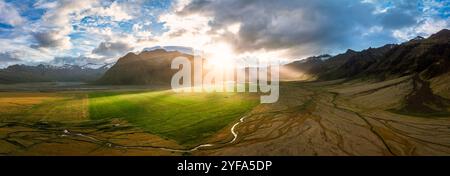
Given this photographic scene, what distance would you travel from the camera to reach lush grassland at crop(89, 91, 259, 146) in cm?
3903

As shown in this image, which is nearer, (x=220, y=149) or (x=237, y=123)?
(x=220, y=149)

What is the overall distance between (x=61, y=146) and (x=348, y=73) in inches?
6396

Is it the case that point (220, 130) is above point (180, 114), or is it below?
below

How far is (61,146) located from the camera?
1291 inches

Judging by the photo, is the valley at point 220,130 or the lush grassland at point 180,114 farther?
the lush grassland at point 180,114

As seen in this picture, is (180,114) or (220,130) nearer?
(220,130)

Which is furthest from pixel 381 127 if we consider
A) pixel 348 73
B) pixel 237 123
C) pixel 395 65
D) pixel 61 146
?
pixel 348 73

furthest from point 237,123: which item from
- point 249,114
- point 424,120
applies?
point 424,120

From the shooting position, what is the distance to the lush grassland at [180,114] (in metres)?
39.0

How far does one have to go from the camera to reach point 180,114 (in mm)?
51062
